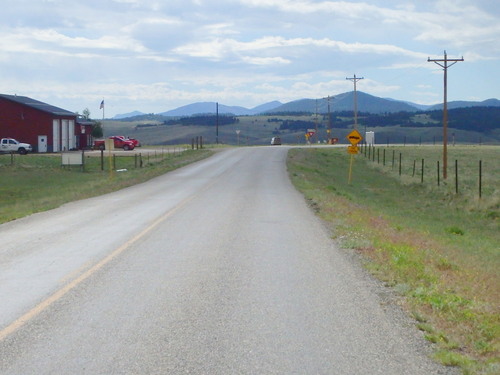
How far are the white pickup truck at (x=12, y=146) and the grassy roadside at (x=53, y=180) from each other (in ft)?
23.8

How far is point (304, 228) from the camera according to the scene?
1625cm

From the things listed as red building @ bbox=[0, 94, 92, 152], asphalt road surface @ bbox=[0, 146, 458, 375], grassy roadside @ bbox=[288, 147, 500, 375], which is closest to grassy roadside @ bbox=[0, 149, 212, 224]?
asphalt road surface @ bbox=[0, 146, 458, 375]

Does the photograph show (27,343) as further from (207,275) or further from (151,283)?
(207,275)

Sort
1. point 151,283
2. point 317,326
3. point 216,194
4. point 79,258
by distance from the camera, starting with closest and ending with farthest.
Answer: point 317,326 → point 151,283 → point 79,258 → point 216,194

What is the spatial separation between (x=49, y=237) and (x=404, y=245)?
291 inches

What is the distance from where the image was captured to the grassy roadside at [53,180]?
28025mm

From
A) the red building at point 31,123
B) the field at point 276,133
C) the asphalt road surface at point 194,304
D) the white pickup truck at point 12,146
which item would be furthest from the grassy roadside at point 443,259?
the field at point 276,133

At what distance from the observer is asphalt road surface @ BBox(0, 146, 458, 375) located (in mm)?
6270

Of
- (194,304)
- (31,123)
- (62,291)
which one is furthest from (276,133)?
(194,304)

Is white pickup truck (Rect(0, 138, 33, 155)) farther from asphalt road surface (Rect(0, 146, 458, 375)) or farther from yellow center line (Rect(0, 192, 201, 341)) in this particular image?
yellow center line (Rect(0, 192, 201, 341))

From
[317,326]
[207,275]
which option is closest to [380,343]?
[317,326]

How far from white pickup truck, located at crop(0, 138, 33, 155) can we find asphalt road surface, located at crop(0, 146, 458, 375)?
54.7 metres

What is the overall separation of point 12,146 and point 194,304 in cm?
6448

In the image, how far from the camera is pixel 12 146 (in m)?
68.8
